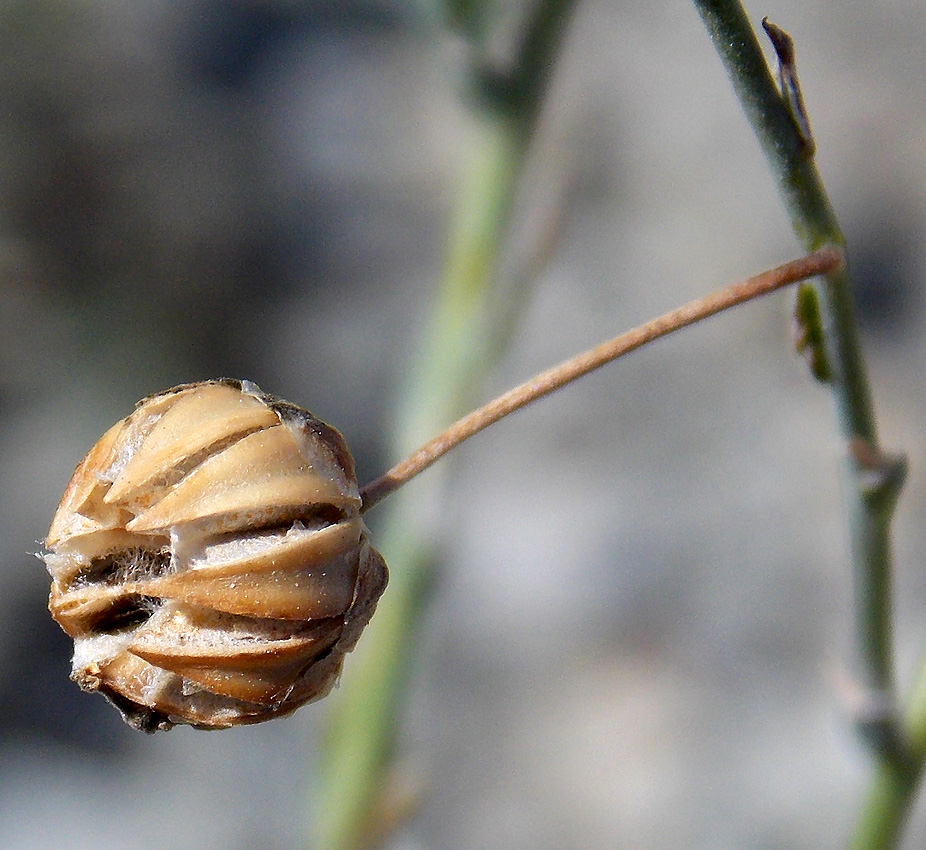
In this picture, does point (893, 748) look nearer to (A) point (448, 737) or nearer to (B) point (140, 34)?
(A) point (448, 737)

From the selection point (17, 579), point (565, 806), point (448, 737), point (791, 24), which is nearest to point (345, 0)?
point (791, 24)

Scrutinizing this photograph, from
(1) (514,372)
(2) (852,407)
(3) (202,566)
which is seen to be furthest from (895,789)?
(1) (514,372)

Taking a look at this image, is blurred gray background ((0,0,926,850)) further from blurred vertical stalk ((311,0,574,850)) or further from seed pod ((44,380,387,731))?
seed pod ((44,380,387,731))

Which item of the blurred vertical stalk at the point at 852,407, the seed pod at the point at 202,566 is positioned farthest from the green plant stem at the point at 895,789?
the seed pod at the point at 202,566

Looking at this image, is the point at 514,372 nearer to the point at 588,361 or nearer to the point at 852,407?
the point at 852,407

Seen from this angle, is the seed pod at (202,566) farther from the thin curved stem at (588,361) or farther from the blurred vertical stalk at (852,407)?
the blurred vertical stalk at (852,407)
